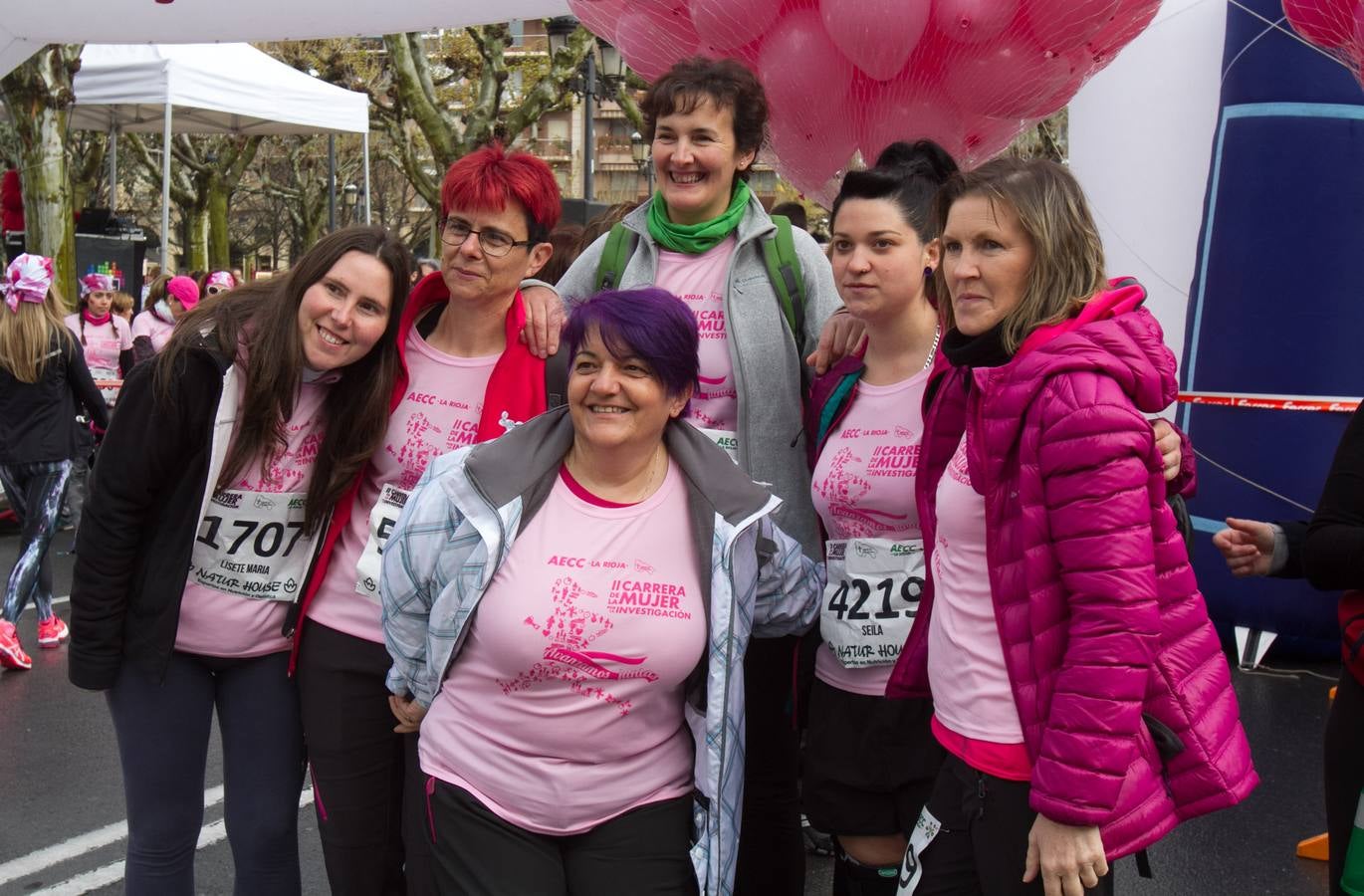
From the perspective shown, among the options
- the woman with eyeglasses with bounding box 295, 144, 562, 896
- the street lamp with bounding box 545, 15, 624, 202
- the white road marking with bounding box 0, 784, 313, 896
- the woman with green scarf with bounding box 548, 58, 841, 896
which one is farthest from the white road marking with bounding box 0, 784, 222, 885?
the street lamp with bounding box 545, 15, 624, 202

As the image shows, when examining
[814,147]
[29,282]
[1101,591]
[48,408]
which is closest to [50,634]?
[48,408]

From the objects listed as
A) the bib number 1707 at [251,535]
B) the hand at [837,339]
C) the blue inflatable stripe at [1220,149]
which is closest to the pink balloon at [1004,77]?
the hand at [837,339]

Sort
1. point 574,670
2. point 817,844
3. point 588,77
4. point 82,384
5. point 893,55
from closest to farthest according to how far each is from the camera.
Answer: point 574,670
point 893,55
point 817,844
point 82,384
point 588,77

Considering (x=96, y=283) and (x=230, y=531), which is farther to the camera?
(x=96, y=283)

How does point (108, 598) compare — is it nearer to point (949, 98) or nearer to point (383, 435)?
point (383, 435)

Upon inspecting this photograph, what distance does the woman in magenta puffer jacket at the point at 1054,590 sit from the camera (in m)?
1.92

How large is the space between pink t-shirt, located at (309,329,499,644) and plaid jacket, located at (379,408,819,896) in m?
0.40

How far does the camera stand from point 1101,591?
1914 mm

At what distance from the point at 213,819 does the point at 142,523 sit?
2146 millimetres

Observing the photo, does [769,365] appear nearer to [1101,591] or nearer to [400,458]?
[400,458]

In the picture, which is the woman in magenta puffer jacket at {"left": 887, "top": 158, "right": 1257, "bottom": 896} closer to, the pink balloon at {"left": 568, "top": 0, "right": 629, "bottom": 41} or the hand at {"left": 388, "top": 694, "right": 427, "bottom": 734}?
the hand at {"left": 388, "top": 694, "right": 427, "bottom": 734}

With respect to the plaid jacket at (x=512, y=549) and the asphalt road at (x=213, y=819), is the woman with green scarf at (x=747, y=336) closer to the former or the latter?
the plaid jacket at (x=512, y=549)

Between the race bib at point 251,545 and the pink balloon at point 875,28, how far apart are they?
1.65 meters

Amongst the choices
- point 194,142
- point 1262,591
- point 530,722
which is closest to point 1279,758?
point 1262,591
